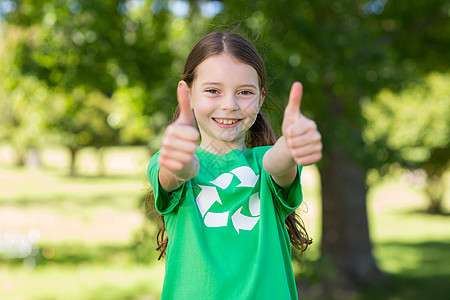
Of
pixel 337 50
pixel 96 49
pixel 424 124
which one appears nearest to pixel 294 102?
pixel 337 50

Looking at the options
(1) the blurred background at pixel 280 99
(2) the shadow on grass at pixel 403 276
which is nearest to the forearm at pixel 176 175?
(1) the blurred background at pixel 280 99

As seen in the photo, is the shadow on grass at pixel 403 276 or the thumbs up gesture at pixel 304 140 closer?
the thumbs up gesture at pixel 304 140

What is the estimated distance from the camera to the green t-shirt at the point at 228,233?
1.54 m

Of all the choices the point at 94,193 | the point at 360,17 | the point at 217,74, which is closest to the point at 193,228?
the point at 217,74

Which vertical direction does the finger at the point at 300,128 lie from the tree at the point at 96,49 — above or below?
below

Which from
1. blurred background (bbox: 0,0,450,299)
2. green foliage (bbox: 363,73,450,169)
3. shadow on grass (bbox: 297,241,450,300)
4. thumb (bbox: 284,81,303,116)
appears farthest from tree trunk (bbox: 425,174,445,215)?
thumb (bbox: 284,81,303,116)

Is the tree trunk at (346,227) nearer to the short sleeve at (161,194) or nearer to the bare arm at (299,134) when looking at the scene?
the short sleeve at (161,194)

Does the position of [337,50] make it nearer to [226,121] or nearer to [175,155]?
[226,121]

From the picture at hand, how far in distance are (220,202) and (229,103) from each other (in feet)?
1.03

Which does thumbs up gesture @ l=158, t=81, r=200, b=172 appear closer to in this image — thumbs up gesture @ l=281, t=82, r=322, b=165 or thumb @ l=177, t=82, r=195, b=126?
thumb @ l=177, t=82, r=195, b=126

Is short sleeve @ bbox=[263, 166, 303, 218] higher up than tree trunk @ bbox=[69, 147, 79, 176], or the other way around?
tree trunk @ bbox=[69, 147, 79, 176]

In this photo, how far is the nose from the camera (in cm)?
161

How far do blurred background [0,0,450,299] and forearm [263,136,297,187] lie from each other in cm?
67

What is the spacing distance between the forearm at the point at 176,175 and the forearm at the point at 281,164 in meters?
0.22
